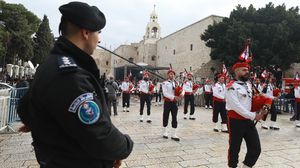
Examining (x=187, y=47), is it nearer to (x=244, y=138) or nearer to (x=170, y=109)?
(x=170, y=109)

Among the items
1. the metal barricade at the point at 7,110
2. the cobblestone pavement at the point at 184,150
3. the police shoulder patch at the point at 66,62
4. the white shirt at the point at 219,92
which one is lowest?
the cobblestone pavement at the point at 184,150

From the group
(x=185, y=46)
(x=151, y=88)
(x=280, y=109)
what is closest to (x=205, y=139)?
(x=151, y=88)

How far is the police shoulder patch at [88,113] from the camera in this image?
1.59 metres

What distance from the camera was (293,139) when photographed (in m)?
8.56

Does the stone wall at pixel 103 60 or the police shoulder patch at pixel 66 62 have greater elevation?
the stone wall at pixel 103 60

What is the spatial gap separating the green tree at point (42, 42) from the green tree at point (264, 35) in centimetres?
2437

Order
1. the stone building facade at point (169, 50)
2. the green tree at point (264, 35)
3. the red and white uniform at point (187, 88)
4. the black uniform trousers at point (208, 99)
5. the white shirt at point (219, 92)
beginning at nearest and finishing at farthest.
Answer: the white shirt at point (219, 92)
the red and white uniform at point (187, 88)
the black uniform trousers at point (208, 99)
the green tree at point (264, 35)
the stone building facade at point (169, 50)

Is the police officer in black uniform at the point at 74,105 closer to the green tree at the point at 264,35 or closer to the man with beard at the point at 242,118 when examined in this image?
the man with beard at the point at 242,118

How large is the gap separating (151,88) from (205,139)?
5672 millimetres

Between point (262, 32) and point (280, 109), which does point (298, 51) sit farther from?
point (280, 109)

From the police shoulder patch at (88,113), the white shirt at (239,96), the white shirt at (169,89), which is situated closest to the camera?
the police shoulder patch at (88,113)

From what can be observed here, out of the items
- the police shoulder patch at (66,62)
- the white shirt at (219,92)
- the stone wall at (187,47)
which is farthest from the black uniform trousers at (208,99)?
the stone wall at (187,47)

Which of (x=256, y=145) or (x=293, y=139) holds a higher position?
(x=256, y=145)

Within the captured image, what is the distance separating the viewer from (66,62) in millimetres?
1669
